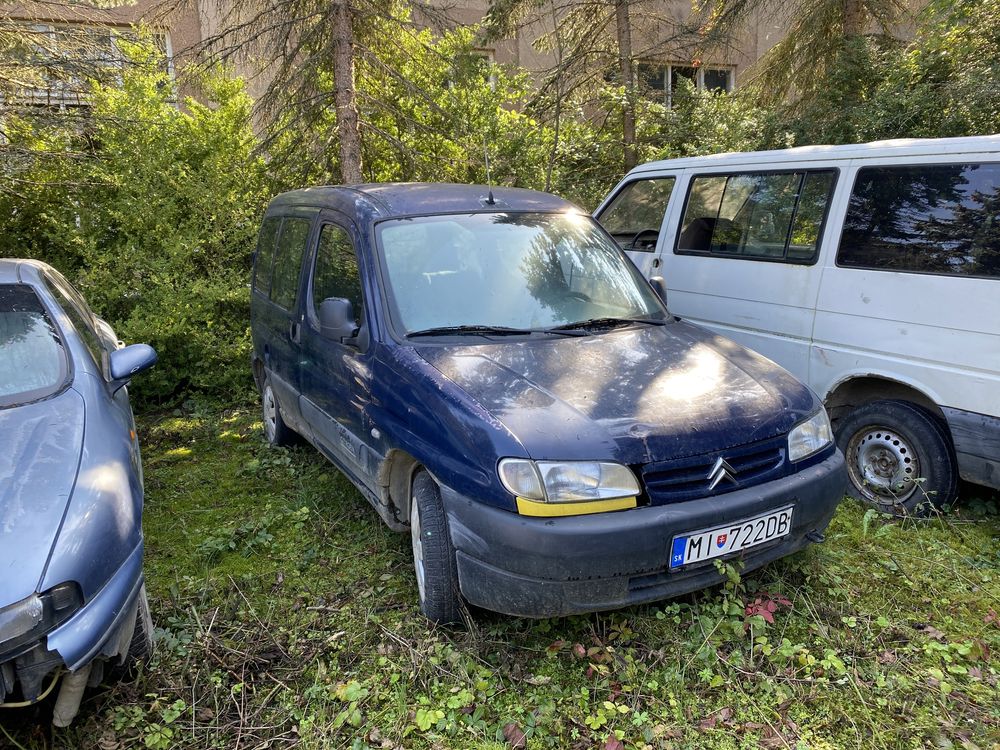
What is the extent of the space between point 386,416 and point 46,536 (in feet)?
4.70

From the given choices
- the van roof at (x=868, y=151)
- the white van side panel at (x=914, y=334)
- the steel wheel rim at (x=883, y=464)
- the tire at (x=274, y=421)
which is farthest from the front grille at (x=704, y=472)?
the tire at (x=274, y=421)

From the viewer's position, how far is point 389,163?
30.1ft

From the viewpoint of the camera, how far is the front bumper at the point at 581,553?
8.59ft

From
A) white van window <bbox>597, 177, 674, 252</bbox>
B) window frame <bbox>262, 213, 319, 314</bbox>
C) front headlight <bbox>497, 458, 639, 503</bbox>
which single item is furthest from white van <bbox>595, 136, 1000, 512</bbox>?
window frame <bbox>262, 213, 319, 314</bbox>

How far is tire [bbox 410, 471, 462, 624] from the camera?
3037mm

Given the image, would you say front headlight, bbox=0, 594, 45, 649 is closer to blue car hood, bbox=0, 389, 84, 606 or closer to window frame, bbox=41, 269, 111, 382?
blue car hood, bbox=0, 389, 84, 606

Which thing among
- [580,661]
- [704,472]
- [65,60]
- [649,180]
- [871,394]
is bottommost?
[580,661]

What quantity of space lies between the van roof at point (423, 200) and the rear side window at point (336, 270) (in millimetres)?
182

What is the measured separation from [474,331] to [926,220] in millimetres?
2587

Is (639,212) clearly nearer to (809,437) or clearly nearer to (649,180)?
(649,180)

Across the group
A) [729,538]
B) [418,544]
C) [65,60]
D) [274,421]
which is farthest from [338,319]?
[65,60]

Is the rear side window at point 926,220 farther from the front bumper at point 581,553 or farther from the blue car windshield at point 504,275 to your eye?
the front bumper at point 581,553

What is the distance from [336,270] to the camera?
13.5ft

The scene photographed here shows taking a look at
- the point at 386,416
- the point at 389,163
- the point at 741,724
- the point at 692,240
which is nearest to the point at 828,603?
the point at 741,724
